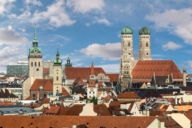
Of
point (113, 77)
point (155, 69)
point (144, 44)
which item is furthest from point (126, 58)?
point (144, 44)

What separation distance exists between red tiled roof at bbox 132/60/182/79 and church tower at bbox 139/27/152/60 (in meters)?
11.4

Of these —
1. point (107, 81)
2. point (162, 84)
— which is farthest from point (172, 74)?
point (107, 81)

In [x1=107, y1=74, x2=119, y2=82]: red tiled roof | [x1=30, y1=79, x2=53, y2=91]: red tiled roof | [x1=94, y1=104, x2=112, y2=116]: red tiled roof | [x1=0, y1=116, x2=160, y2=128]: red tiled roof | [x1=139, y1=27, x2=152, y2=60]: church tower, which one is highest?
[x1=139, y1=27, x2=152, y2=60]: church tower

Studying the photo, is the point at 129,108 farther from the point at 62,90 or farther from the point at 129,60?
the point at 129,60

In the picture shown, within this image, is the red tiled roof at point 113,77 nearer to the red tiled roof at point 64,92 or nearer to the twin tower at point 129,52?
the twin tower at point 129,52

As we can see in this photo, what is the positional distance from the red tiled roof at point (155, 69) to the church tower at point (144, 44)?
11378mm

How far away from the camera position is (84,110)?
65938 millimetres

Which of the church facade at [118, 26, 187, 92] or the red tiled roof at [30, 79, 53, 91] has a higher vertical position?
the church facade at [118, 26, 187, 92]

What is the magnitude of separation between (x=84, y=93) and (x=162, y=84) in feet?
74.4

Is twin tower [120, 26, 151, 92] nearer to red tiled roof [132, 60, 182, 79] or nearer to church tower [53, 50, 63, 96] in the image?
red tiled roof [132, 60, 182, 79]

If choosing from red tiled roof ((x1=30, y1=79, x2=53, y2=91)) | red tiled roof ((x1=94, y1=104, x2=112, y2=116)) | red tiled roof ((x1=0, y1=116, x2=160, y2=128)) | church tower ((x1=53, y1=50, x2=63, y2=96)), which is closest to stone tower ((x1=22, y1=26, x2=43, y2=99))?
red tiled roof ((x1=30, y1=79, x2=53, y2=91))

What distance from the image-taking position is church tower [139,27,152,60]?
185 metres

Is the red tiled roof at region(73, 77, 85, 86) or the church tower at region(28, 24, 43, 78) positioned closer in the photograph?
the church tower at region(28, 24, 43, 78)

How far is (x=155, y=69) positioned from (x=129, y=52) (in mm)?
10070
